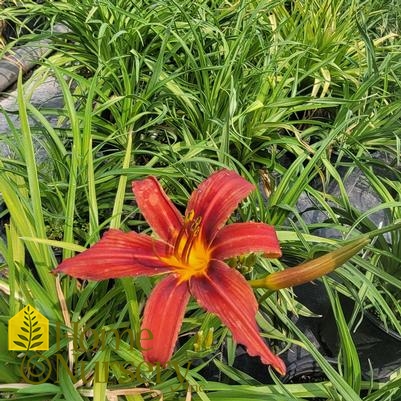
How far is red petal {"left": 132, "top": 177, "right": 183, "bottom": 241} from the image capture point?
776 mm

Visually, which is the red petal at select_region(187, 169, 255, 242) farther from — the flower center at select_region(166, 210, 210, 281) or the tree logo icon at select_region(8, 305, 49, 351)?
the tree logo icon at select_region(8, 305, 49, 351)

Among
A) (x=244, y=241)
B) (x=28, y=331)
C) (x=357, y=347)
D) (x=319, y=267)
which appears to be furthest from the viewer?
(x=357, y=347)

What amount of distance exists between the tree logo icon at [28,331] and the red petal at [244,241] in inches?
13.2

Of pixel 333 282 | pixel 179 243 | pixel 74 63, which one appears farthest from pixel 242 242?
pixel 74 63

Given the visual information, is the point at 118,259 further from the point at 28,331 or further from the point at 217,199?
the point at 28,331

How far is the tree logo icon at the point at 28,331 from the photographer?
2.89 feet

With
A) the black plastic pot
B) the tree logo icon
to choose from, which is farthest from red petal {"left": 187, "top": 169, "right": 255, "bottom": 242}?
the black plastic pot

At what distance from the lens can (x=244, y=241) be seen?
0.75 meters

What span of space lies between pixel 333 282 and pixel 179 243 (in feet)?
1.89

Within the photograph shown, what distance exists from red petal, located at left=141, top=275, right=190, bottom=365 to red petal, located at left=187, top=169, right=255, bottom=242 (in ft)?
0.35

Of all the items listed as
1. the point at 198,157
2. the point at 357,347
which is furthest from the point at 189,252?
the point at 357,347

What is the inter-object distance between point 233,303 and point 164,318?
0.28 feet

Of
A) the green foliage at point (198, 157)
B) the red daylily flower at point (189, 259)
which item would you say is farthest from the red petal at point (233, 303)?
the green foliage at point (198, 157)

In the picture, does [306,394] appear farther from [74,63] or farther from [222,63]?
[74,63]
